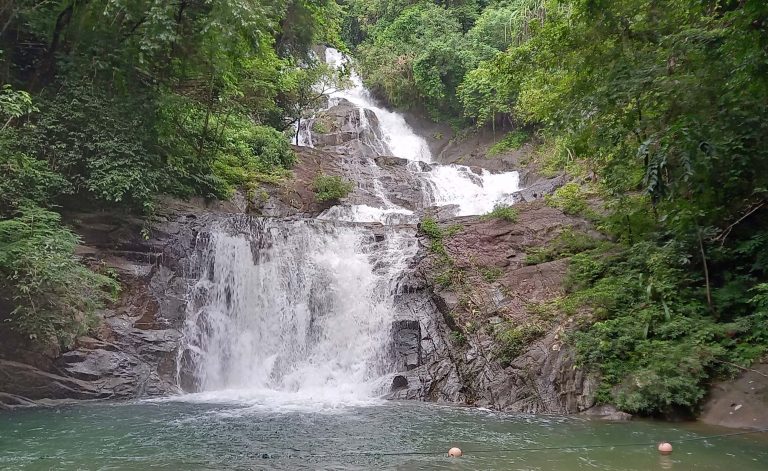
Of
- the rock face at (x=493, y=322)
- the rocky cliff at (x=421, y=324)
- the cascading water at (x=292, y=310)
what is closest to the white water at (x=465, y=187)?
the cascading water at (x=292, y=310)

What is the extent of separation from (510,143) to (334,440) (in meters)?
A: 22.3

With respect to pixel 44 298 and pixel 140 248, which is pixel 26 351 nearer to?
pixel 44 298

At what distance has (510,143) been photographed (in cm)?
2708

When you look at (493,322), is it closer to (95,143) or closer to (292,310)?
(292,310)

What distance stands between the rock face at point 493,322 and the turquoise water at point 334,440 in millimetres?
872

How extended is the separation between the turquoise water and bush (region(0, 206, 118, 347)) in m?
1.41

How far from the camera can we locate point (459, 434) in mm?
7289

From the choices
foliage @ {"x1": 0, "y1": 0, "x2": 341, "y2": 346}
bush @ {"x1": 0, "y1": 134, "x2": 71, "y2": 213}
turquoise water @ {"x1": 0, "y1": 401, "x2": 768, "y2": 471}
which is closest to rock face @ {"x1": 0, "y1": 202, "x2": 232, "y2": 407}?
foliage @ {"x1": 0, "y1": 0, "x2": 341, "y2": 346}

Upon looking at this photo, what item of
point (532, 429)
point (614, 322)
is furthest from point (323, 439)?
point (614, 322)

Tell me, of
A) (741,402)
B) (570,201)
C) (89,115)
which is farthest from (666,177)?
(89,115)

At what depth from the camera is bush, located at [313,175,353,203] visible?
62.2ft

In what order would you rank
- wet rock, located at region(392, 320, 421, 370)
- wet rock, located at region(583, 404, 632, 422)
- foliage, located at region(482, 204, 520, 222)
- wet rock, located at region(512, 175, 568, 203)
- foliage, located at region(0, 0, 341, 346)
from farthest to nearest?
wet rock, located at region(512, 175, 568, 203), foliage, located at region(482, 204, 520, 222), wet rock, located at region(392, 320, 421, 370), foliage, located at region(0, 0, 341, 346), wet rock, located at region(583, 404, 632, 422)

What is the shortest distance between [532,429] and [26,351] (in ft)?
28.5

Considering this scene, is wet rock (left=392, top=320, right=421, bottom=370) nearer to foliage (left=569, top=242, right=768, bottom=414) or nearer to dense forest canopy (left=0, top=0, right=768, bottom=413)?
dense forest canopy (left=0, top=0, right=768, bottom=413)
